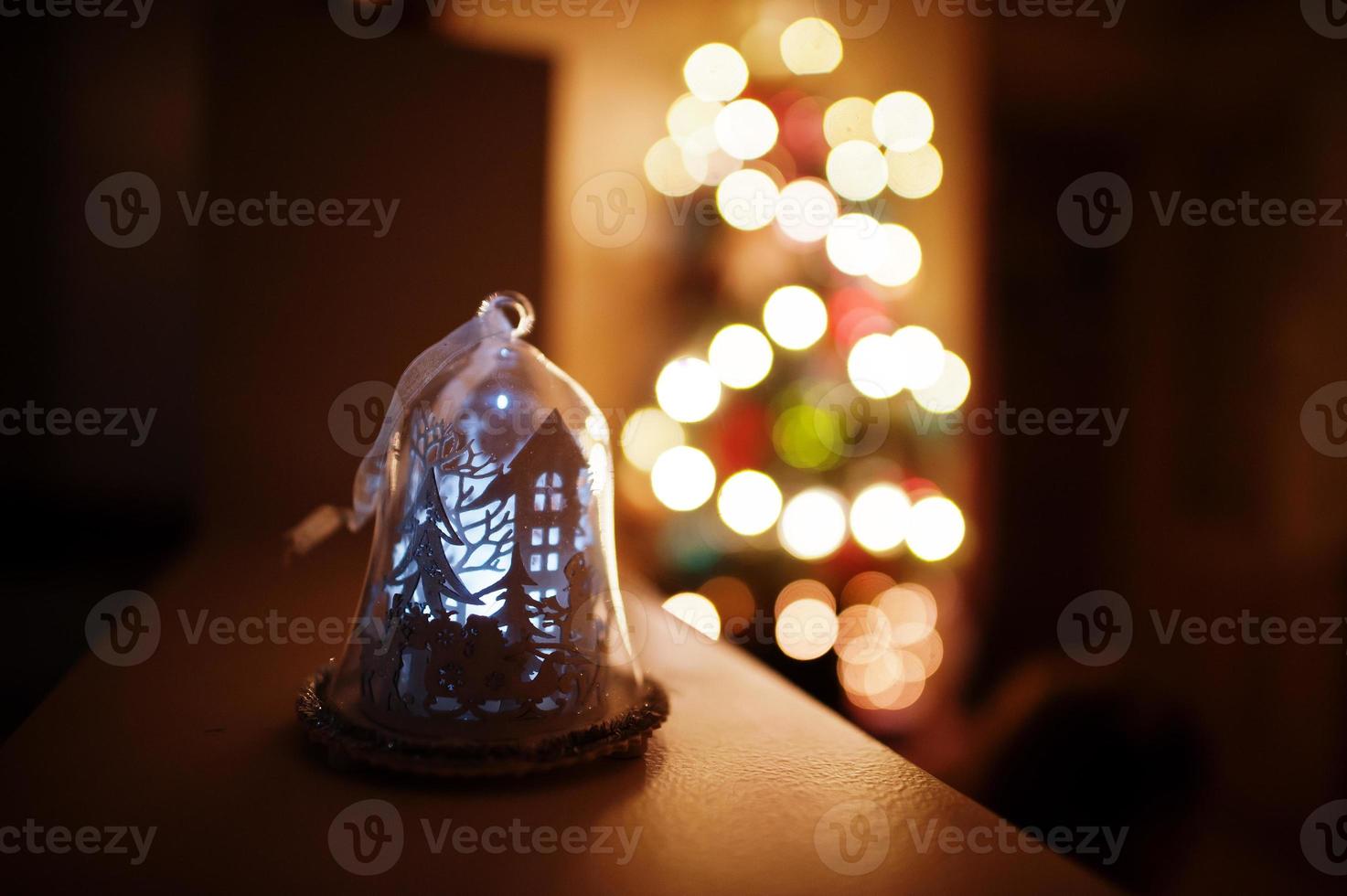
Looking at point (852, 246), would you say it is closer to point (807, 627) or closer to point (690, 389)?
point (690, 389)

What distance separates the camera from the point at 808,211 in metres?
2.47

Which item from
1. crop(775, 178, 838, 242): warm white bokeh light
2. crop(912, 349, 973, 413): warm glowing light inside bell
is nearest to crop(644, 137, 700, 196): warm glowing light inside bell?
crop(775, 178, 838, 242): warm white bokeh light

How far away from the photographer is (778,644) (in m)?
2.43

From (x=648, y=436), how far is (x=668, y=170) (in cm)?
84

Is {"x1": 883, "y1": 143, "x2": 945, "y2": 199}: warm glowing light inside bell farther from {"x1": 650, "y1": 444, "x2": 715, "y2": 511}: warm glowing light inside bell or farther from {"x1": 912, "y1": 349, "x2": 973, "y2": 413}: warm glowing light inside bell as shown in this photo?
{"x1": 650, "y1": 444, "x2": 715, "y2": 511}: warm glowing light inside bell

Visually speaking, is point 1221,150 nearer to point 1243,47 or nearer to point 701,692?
point 1243,47

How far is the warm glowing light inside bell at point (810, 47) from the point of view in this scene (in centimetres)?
266

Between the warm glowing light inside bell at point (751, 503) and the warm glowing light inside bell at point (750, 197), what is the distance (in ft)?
2.29

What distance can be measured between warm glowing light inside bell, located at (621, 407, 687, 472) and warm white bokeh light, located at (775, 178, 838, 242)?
621mm

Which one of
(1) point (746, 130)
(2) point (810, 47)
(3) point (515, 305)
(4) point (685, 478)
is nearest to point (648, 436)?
(4) point (685, 478)

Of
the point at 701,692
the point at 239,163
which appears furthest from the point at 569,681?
the point at 239,163

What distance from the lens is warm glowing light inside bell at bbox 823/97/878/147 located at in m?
2.55

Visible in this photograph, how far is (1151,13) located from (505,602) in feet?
8.08

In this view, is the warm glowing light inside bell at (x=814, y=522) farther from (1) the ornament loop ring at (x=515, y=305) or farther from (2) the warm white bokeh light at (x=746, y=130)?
(1) the ornament loop ring at (x=515, y=305)
